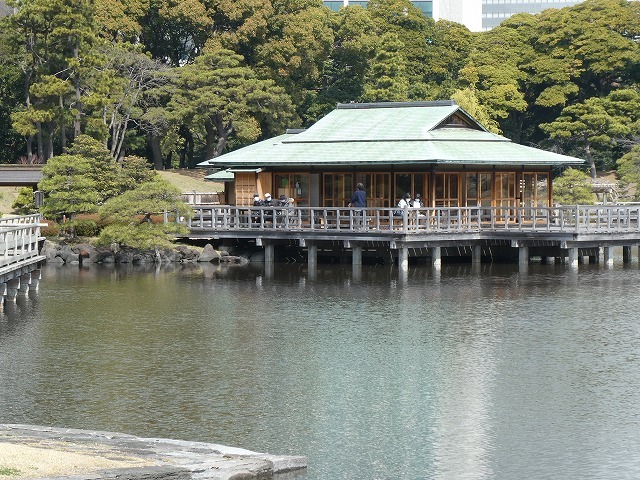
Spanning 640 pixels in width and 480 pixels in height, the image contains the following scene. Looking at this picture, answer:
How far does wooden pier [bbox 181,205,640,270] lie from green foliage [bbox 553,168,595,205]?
772cm

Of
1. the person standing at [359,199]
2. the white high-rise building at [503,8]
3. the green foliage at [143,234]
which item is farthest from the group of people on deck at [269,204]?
the white high-rise building at [503,8]

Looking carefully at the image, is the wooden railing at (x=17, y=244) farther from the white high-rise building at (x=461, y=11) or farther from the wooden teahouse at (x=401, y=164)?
the white high-rise building at (x=461, y=11)

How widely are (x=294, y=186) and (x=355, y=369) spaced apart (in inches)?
934

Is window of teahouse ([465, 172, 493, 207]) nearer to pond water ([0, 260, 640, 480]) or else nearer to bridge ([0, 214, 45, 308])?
pond water ([0, 260, 640, 480])

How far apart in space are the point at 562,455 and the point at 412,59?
211 feet

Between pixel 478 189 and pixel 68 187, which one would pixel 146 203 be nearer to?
pixel 68 187

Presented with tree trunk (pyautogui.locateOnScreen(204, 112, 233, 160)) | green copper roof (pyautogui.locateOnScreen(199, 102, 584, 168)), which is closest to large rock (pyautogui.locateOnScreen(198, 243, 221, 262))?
green copper roof (pyautogui.locateOnScreen(199, 102, 584, 168))

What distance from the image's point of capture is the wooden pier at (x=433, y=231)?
41.6 metres

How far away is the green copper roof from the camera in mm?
44469

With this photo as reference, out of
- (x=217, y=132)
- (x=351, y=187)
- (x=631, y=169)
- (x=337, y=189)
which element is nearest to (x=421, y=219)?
(x=351, y=187)

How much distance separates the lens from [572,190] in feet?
177

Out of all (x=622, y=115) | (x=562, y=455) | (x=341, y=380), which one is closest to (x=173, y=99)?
(x=622, y=115)

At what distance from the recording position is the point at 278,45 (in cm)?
6912

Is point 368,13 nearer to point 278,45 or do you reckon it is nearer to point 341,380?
point 278,45
